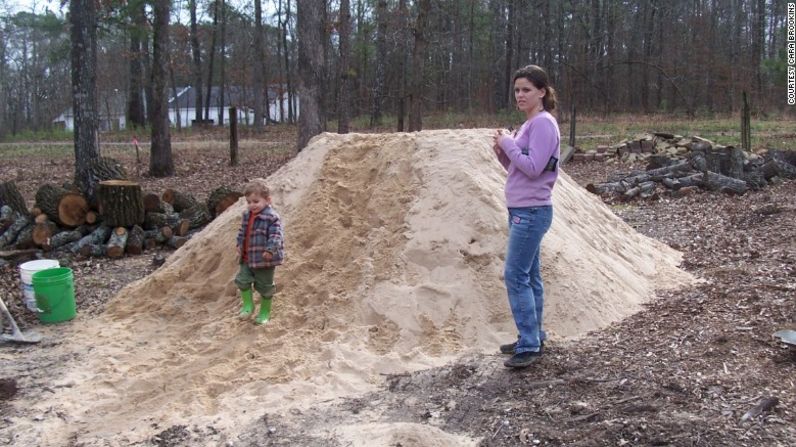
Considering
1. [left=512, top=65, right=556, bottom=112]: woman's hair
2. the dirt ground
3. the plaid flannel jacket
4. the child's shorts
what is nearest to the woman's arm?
[left=512, top=65, right=556, bottom=112]: woman's hair

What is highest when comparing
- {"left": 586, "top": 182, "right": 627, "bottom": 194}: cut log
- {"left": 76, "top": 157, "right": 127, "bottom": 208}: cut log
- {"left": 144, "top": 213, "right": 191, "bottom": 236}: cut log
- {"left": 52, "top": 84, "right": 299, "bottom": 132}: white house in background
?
{"left": 52, "top": 84, "right": 299, "bottom": 132}: white house in background

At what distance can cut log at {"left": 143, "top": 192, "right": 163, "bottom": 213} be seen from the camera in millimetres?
8477

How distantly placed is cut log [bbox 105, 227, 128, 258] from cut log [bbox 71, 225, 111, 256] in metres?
0.11

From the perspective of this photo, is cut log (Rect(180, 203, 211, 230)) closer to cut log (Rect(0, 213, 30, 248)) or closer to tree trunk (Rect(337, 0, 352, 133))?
cut log (Rect(0, 213, 30, 248))

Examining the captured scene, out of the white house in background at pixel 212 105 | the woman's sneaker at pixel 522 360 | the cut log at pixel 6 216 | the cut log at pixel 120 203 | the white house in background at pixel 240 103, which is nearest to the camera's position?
the woman's sneaker at pixel 522 360

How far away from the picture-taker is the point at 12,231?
808 cm

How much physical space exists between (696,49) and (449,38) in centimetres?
1081

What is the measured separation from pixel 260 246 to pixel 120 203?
157 inches

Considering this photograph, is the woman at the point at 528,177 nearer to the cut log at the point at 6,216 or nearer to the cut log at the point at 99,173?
the cut log at the point at 6,216

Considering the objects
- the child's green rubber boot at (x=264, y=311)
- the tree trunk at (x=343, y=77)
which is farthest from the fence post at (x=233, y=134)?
the child's green rubber boot at (x=264, y=311)

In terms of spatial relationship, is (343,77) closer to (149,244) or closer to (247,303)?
(149,244)

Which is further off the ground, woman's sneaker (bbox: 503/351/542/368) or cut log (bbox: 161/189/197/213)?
cut log (bbox: 161/189/197/213)

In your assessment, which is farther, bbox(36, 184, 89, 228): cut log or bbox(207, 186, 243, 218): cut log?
bbox(207, 186, 243, 218): cut log

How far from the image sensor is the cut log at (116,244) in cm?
786
